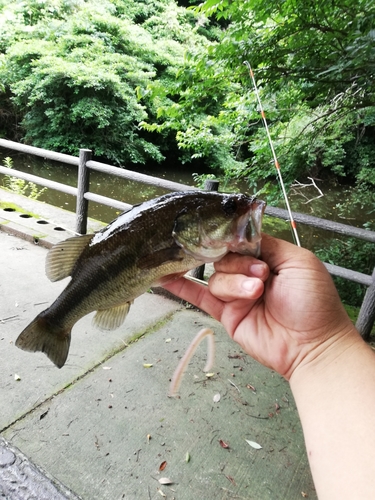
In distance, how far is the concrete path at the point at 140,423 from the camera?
208cm

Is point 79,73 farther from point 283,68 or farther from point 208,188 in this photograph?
point 208,188

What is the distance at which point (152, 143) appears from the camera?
16.4 m

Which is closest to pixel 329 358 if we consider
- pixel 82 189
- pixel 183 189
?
pixel 183 189

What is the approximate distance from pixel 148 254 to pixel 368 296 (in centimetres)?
266

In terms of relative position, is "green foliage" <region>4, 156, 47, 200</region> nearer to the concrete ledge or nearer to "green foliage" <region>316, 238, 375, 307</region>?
"green foliage" <region>316, 238, 375, 307</region>

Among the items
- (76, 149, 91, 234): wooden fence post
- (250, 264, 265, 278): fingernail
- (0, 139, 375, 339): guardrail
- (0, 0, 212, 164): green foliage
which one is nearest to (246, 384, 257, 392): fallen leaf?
(0, 139, 375, 339): guardrail

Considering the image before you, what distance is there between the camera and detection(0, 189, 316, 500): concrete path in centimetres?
208

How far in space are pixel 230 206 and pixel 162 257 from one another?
332mm

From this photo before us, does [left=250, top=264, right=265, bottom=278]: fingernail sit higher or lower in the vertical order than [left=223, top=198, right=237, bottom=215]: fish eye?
lower

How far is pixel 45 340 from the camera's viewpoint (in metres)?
1.64

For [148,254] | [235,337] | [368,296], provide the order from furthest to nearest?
1. [368,296]
2. [235,337]
3. [148,254]

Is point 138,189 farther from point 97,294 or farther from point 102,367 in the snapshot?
point 97,294

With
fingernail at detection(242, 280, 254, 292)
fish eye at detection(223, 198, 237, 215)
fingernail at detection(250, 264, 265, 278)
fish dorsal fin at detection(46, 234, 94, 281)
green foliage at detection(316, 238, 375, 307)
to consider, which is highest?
fish eye at detection(223, 198, 237, 215)

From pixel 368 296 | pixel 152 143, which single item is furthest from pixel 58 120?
pixel 368 296
